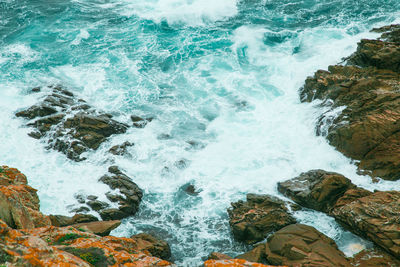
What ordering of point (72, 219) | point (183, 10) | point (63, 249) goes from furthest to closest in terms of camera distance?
point (183, 10), point (72, 219), point (63, 249)

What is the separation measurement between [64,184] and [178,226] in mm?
6999

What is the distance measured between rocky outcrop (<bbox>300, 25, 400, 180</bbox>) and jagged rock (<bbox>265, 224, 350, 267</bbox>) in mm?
5934

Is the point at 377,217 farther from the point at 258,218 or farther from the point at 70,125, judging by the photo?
the point at 70,125

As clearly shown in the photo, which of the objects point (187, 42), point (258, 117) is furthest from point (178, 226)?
point (187, 42)

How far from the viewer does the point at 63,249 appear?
7371 millimetres

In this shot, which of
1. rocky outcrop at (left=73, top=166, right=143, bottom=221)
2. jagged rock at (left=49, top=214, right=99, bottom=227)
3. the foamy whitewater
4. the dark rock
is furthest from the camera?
the foamy whitewater

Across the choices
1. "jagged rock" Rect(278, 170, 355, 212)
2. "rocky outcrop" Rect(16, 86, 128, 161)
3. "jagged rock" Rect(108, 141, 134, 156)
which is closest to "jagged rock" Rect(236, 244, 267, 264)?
"jagged rock" Rect(278, 170, 355, 212)

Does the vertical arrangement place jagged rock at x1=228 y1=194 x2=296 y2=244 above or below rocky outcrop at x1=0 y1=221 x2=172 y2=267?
below

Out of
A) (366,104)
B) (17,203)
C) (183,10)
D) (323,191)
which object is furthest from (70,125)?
(183,10)

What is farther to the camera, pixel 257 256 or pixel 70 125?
pixel 70 125

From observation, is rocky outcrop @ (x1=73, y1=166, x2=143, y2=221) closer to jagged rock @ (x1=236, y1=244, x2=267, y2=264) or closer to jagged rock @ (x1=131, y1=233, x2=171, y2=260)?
jagged rock @ (x1=131, y1=233, x2=171, y2=260)

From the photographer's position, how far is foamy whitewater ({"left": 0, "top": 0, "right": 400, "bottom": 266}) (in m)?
16.8

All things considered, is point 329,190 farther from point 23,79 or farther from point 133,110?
point 23,79

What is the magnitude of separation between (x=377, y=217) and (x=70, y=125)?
17950 millimetres
